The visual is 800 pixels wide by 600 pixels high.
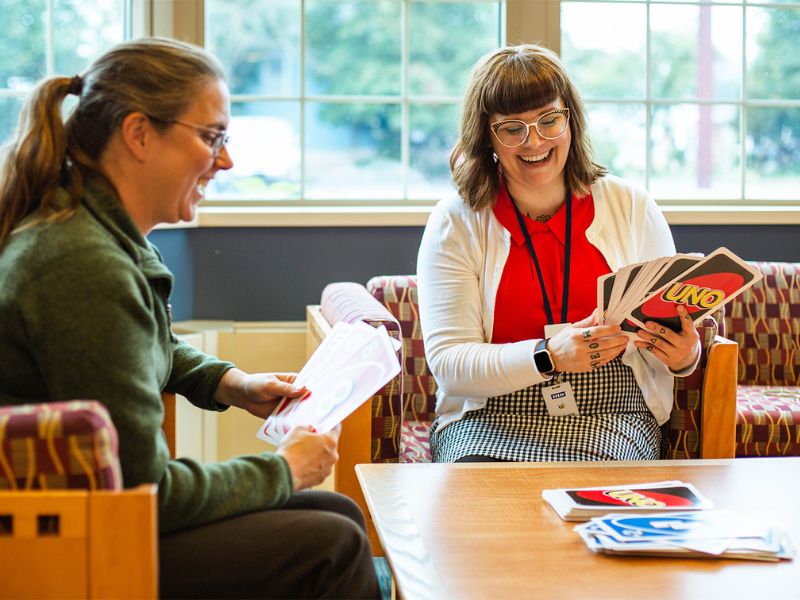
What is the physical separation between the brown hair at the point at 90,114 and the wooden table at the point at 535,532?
724 millimetres

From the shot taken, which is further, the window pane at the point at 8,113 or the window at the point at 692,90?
the window at the point at 692,90

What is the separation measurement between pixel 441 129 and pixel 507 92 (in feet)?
5.09

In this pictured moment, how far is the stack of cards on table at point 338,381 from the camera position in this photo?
64.5 inches

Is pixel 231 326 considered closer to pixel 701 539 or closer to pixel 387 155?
pixel 387 155

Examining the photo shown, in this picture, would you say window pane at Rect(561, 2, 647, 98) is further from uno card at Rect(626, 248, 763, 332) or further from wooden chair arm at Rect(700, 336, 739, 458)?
uno card at Rect(626, 248, 763, 332)

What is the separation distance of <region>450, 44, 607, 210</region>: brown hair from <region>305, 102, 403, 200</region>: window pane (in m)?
1.31

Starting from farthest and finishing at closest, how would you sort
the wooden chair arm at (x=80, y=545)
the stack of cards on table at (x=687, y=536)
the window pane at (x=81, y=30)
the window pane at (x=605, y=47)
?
the window pane at (x=605, y=47), the window pane at (x=81, y=30), the stack of cards on table at (x=687, y=536), the wooden chair arm at (x=80, y=545)

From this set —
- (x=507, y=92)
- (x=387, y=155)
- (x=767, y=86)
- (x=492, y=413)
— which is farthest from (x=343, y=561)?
(x=767, y=86)

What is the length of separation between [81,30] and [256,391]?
1.93m

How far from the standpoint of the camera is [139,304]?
1265mm

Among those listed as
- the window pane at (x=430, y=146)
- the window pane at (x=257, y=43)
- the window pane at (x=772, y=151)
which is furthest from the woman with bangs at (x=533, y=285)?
the window pane at (x=772, y=151)

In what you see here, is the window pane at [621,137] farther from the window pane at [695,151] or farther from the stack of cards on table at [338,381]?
the stack of cards on table at [338,381]

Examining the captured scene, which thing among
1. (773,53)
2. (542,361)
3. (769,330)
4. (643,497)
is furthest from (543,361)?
(773,53)

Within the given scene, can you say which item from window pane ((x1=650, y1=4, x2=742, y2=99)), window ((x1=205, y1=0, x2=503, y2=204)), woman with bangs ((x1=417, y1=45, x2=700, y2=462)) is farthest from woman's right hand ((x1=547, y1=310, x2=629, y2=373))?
window pane ((x1=650, y1=4, x2=742, y2=99))
